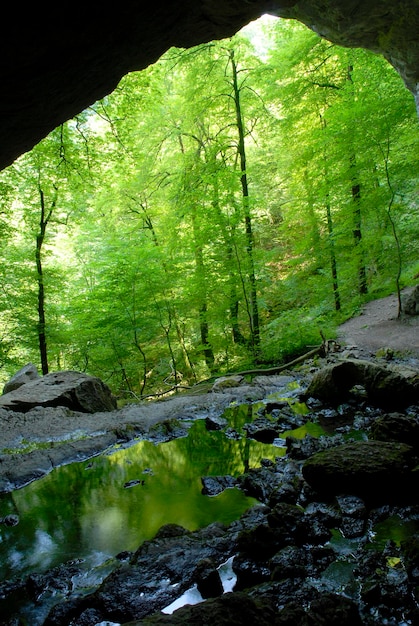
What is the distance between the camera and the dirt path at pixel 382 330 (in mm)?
9891

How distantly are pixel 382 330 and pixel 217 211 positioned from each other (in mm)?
6208

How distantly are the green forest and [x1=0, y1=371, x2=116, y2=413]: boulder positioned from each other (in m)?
2.95

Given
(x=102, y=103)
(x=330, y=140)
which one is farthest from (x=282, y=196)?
(x=102, y=103)

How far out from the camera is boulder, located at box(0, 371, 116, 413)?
27.4 ft

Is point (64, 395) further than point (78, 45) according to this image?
Yes

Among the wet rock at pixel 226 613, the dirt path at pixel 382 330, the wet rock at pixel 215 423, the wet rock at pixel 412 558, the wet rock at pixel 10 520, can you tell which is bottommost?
the wet rock at pixel 215 423

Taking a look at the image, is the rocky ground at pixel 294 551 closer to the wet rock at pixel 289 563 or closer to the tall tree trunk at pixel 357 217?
the wet rock at pixel 289 563

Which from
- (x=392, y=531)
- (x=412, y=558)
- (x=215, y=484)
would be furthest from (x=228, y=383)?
(x=412, y=558)

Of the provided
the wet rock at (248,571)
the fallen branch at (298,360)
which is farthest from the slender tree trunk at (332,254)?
the wet rock at (248,571)

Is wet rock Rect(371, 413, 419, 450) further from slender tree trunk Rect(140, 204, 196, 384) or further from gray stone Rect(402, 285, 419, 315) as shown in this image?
slender tree trunk Rect(140, 204, 196, 384)

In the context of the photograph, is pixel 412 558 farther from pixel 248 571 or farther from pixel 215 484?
pixel 215 484

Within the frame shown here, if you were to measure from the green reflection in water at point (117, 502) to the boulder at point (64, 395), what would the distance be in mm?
3246

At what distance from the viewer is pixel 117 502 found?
4312 millimetres

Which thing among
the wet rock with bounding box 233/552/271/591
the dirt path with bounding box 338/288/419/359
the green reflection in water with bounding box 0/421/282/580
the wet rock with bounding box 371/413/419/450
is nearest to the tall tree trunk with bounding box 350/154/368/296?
the dirt path with bounding box 338/288/419/359
